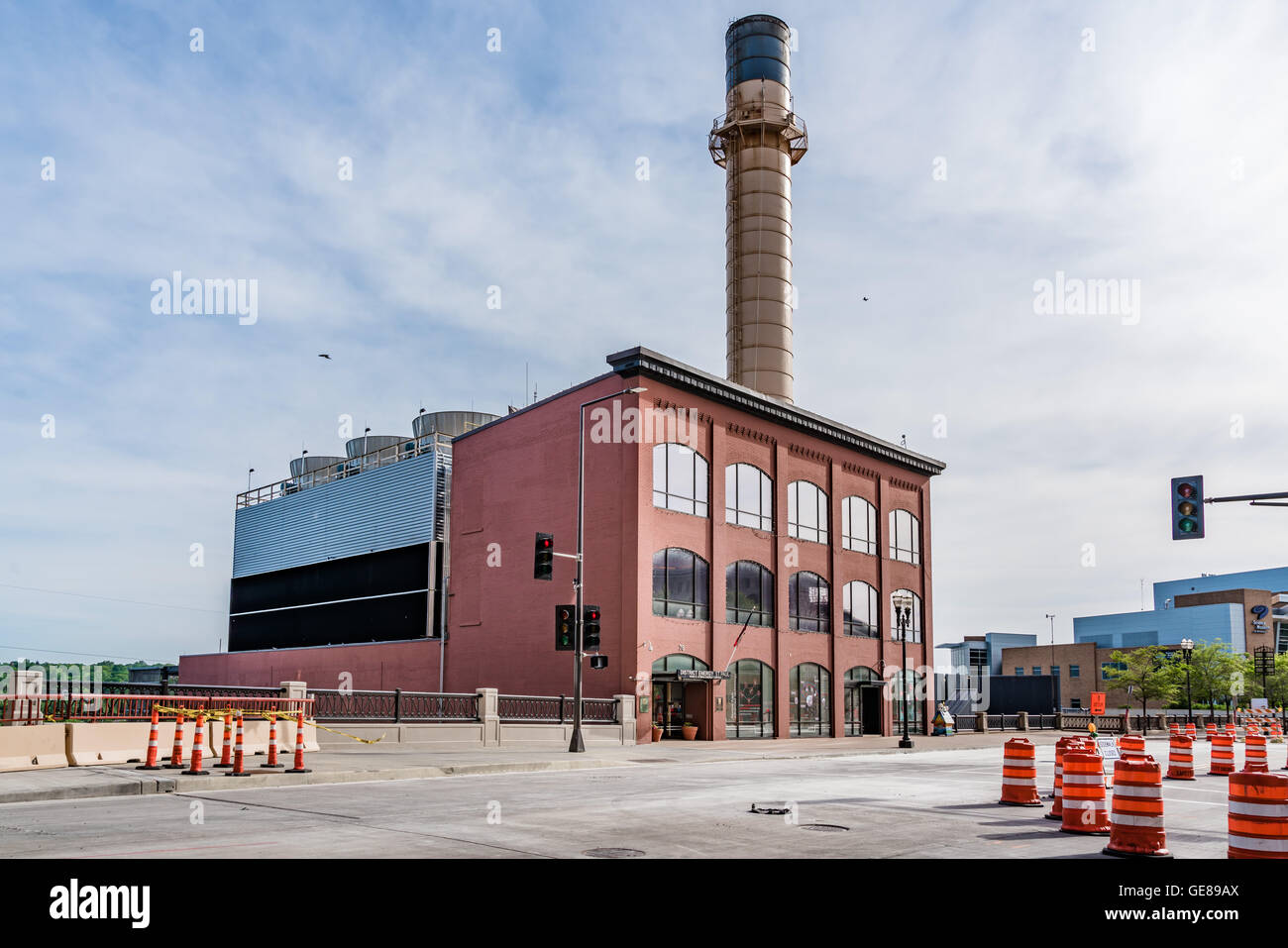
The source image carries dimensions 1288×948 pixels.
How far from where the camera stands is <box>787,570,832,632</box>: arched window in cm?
4788

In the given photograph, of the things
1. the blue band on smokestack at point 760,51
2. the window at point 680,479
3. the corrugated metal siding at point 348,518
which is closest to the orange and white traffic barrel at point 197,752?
the window at point 680,479

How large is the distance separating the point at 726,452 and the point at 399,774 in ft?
84.8

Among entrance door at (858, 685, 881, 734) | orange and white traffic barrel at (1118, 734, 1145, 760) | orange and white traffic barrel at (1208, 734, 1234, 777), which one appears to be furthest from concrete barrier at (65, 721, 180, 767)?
entrance door at (858, 685, 881, 734)

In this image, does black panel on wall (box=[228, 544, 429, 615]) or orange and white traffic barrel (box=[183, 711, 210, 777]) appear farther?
black panel on wall (box=[228, 544, 429, 615])

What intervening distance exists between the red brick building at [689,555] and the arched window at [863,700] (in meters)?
0.10

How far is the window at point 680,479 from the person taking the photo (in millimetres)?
41188

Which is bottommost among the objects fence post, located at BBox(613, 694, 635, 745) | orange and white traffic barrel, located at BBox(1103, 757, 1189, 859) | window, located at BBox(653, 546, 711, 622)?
fence post, located at BBox(613, 694, 635, 745)

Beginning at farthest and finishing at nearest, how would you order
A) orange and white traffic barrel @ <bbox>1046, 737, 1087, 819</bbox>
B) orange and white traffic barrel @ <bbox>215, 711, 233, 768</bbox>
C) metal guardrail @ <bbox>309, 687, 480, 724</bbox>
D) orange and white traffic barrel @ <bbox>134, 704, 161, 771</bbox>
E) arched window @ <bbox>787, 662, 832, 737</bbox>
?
arched window @ <bbox>787, 662, 832, 737</bbox> → metal guardrail @ <bbox>309, 687, 480, 724</bbox> → orange and white traffic barrel @ <bbox>215, 711, 233, 768</bbox> → orange and white traffic barrel @ <bbox>134, 704, 161, 771</bbox> → orange and white traffic barrel @ <bbox>1046, 737, 1087, 819</bbox>

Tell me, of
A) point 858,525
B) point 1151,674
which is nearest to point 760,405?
point 858,525

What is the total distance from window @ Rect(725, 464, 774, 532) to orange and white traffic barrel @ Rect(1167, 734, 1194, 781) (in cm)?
2323

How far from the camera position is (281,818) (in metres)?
13.3

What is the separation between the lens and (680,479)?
42156mm

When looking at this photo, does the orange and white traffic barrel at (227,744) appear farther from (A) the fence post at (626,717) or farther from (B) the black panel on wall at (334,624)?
(B) the black panel on wall at (334,624)

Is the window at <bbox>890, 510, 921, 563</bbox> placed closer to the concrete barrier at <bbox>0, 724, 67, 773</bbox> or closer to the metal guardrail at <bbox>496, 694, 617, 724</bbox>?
the metal guardrail at <bbox>496, 694, 617, 724</bbox>
